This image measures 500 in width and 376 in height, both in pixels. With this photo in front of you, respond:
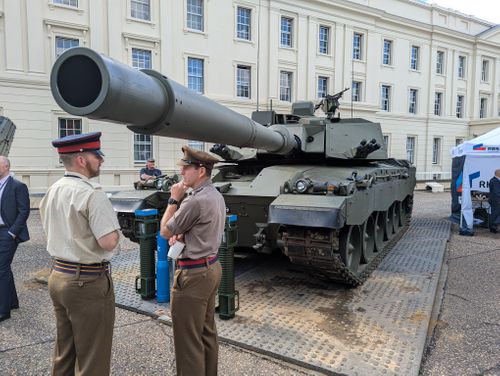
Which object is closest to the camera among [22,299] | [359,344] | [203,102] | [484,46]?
[203,102]

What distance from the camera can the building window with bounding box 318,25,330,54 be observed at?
26250mm

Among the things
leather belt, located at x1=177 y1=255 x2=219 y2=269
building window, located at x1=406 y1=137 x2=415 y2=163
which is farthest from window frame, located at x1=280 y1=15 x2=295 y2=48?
leather belt, located at x1=177 y1=255 x2=219 y2=269

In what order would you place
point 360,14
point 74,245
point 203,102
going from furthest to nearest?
point 360,14 < point 203,102 < point 74,245

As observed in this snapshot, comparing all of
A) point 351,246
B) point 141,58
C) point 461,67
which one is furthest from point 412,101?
point 351,246

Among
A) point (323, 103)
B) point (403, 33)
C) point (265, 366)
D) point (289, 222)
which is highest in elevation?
point (403, 33)

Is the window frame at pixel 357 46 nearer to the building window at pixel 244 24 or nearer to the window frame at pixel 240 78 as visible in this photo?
the building window at pixel 244 24

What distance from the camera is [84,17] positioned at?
18328 millimetres

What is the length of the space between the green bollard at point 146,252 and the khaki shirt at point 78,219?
107 inches

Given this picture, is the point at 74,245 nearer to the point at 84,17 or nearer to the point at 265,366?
the point at 265,366

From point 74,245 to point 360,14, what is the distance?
28.2 meters

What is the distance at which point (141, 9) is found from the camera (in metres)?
19.9

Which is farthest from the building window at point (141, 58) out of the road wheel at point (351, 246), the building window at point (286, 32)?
the road wheel at point (351, 246)

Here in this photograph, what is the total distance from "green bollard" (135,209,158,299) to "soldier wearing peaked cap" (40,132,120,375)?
8.39 feet

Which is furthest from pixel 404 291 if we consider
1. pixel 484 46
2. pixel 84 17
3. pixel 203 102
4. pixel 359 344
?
pixel 484 46
